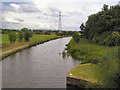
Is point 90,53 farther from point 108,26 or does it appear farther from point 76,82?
point 108,26

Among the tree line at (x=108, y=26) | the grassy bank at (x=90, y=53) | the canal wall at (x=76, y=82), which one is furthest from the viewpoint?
the tree line at (x=108, y=26)

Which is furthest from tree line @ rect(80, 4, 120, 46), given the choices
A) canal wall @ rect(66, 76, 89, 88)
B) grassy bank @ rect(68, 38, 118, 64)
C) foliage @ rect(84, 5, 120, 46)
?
canal wall @ rect(66, 76, 89, 88)

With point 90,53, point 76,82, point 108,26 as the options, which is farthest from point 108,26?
point 76,82

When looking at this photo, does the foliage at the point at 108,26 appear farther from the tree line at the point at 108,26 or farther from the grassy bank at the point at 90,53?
the grassy bank at the point at 90,53

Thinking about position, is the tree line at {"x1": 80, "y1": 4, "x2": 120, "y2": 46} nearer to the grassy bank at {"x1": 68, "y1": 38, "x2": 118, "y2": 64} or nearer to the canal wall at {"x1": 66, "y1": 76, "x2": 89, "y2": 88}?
the grassy bank at {"x1": 68, "y1": 38, "x2": 118, "y2": 64}

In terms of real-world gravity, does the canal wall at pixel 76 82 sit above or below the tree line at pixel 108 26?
below

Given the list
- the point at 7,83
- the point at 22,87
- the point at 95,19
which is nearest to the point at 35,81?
the point at 22,87

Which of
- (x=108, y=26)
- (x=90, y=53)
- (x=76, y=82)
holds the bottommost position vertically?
(x=76, y=82)

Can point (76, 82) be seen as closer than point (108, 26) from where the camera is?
Yes

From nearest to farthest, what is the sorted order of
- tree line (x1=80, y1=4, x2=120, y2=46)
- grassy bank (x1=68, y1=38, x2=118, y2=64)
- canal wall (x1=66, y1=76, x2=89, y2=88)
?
canal wall (x1=66, y1=76, x2=89, y2=88), grassy bank (x1=68, y1=38, x2=118, y2=64), tree line (x1=80, y1=4, x2=120, y2=46)

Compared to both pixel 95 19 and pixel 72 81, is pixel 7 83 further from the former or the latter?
pixel 95 19

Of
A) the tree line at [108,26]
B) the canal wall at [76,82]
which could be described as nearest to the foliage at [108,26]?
the tree line at [108,26]

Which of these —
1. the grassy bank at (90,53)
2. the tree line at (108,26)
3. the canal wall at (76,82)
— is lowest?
the canal wall at (76,82)

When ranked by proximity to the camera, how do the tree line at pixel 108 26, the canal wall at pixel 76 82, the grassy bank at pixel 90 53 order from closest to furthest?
the canal wall at pixel 76 82 < the grassy bank at pixel 90 53 < the tree line at pixel 108 26
